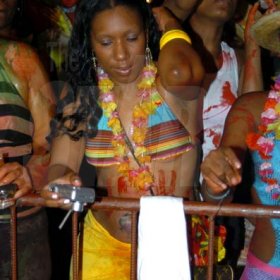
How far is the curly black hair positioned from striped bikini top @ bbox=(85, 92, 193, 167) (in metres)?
0.05

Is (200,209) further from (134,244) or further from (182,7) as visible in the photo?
(182,7)

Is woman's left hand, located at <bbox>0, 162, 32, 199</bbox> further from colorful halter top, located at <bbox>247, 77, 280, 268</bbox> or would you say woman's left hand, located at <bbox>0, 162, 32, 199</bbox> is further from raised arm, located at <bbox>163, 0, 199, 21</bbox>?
raised arm, located at <bbox>163, 0, 199, 21</bbox>

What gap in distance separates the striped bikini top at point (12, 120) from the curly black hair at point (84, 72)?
0.15 m

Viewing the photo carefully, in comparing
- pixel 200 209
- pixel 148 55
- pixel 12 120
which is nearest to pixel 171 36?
pixel 148 55

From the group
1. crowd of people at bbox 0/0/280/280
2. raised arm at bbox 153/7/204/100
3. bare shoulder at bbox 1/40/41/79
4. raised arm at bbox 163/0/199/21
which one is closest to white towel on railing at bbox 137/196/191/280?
crowd of people at bbox 0/0/280/280

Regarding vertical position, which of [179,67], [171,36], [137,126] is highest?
[171,36]

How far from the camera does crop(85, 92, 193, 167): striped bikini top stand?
2.42 metres

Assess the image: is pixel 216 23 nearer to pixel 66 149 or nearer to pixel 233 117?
pixel 233 117

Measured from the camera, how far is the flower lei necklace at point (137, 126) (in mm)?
2441

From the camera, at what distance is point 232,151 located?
6.35 feet

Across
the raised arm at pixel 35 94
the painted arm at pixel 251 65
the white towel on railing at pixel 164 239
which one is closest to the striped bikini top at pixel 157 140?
the raised arm at pixel 35 94

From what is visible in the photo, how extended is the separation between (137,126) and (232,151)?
0.62m

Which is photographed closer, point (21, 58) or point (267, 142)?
point (267, 142)

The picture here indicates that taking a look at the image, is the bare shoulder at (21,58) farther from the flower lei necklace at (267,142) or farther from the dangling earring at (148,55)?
the flower lei necklace at (267,142)
